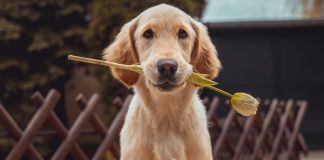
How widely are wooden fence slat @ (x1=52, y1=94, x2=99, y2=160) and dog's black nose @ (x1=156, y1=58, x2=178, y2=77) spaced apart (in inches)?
80.8

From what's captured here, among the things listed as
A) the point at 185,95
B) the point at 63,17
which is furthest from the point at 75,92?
the point at 185,95

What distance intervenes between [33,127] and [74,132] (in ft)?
1.61

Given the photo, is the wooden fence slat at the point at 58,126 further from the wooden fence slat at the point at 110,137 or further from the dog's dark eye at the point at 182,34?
the dog's dark eye at the point at 182,34

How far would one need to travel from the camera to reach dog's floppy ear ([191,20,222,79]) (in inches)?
148

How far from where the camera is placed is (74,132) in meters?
5.09

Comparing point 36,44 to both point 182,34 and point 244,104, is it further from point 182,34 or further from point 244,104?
point 244,104

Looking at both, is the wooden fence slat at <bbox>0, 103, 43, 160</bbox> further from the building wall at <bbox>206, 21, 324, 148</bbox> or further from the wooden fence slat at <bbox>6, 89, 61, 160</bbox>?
the building wall at <bbox>206, 21, 324, 148</bbox>

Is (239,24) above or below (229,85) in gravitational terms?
above

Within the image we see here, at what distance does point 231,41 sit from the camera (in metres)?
14.5

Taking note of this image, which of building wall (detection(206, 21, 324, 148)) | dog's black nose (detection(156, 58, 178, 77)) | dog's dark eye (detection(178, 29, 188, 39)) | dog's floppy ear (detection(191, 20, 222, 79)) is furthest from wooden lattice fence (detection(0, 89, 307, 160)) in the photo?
building wall (detection(206, 21, 324, 148))

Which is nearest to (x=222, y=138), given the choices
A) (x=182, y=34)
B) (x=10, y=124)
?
(x=10, y=124)

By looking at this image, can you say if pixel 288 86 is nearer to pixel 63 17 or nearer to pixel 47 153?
pixel 63 17

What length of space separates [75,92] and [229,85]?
11.9 ft

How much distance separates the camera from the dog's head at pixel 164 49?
3.16m
